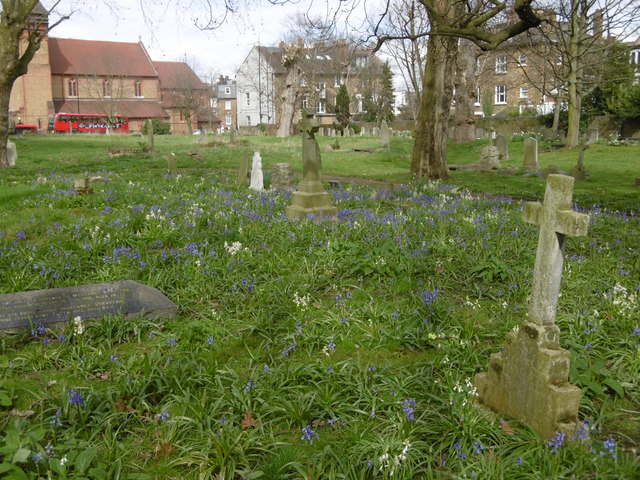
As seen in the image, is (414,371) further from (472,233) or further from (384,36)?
(384,36)

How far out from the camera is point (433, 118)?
55.5ft

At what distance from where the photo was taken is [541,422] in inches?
128

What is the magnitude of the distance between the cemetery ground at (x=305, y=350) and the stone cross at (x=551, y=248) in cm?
73

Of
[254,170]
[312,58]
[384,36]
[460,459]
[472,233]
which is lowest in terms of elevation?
[460,459]

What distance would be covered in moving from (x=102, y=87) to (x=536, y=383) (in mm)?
79001

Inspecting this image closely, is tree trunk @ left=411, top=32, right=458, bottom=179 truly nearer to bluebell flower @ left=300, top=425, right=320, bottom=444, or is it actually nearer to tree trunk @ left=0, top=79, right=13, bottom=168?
tree trunk @ left=0, top=79, right=13, bottom=168

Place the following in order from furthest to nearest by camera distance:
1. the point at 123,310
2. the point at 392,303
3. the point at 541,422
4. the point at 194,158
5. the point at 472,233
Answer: the point at 194,158, the point at 472,233, the point at 392,303, the point at 123,310, the point at 541,422

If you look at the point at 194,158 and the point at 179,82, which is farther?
the point at 179,82

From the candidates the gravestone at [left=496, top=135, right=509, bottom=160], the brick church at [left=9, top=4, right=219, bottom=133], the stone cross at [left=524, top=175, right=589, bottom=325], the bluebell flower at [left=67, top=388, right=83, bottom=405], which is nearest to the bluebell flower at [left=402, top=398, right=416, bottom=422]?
the stone cross at [left=524, top=175, right=589, bottom=325]

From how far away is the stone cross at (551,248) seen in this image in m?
3.28

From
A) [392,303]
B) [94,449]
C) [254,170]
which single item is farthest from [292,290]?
[254,170]

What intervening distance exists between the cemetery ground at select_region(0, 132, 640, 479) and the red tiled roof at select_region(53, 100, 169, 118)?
213ft

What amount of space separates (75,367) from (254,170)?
9.89 metres

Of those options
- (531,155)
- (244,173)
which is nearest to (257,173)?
(244,173)
